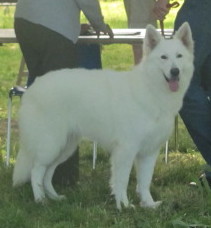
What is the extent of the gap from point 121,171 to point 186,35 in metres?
1.09

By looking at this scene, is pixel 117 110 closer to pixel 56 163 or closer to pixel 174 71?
pixel 174 71

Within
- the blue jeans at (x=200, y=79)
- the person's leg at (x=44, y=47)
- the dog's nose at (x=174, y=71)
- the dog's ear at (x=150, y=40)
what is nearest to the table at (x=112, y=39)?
the person's leg at (x=44, y=47)

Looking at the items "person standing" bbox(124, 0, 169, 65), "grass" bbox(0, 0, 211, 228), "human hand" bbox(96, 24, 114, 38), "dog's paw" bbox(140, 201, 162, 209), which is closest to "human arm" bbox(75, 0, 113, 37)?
"human hand" bbox(96, 24, 114, 38)

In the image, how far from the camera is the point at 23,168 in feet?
17.0

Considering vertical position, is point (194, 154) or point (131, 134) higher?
point (131, 134)

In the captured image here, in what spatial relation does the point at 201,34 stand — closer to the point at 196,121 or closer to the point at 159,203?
the point at 196,121

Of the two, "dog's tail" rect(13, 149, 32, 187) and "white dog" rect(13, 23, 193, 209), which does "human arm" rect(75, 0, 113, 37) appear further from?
"dog's tail" rect(13, 149, 32, 187)

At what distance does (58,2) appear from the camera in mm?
5043

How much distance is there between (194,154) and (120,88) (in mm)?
2133

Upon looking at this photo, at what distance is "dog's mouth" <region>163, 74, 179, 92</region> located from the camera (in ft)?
15.4

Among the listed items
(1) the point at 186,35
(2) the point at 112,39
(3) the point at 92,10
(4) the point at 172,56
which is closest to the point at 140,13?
(2) the point at 112,39

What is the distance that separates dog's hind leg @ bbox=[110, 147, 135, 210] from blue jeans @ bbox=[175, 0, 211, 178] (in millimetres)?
799

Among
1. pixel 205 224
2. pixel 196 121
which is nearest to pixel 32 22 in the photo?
pixel 196 121

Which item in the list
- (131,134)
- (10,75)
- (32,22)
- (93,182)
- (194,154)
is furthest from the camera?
(10,75)
